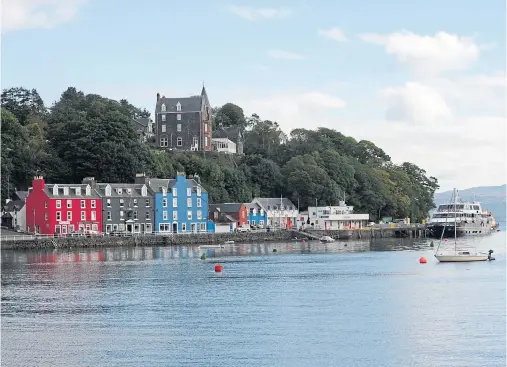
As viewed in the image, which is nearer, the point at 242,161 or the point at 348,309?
the point at 348,309

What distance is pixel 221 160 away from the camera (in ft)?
445

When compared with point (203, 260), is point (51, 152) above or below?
above

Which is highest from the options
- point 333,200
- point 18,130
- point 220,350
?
point 18,130

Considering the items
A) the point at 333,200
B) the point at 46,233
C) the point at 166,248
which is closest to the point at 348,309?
the point at 166,248

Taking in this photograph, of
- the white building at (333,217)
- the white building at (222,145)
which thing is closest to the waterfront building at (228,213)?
the white building at (333,217)

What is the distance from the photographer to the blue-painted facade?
4301 inches

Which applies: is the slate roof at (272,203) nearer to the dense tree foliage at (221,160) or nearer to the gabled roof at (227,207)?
the dense tree foliage at (221,160)

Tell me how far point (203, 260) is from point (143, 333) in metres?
38.8

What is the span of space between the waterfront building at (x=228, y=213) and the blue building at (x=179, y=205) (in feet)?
13.2

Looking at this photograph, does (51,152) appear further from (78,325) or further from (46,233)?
(78,325)

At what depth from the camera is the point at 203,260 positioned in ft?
258

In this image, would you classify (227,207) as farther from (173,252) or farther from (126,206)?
(173,252)

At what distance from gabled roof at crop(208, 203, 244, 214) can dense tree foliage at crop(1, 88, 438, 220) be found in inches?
176

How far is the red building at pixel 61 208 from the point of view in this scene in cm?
9969
